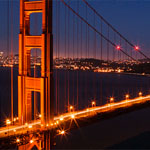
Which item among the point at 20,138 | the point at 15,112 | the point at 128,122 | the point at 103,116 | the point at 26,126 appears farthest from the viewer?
the point at 128,122

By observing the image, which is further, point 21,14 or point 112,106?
point 112,106

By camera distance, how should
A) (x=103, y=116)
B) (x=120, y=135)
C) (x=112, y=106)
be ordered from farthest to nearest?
(x=120, y=135) < (x=112, y=106) < (x=103, y=116)

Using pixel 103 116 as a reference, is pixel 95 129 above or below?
below

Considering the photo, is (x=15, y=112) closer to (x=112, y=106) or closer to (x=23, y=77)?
(x=112, y=106)

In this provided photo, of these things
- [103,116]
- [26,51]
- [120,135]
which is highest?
[26,51]

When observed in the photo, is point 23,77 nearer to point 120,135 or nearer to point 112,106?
point 112,106

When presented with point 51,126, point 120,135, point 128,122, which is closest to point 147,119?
point 128,122

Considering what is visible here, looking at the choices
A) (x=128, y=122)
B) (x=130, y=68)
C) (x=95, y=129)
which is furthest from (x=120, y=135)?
(x=130, y=68)
